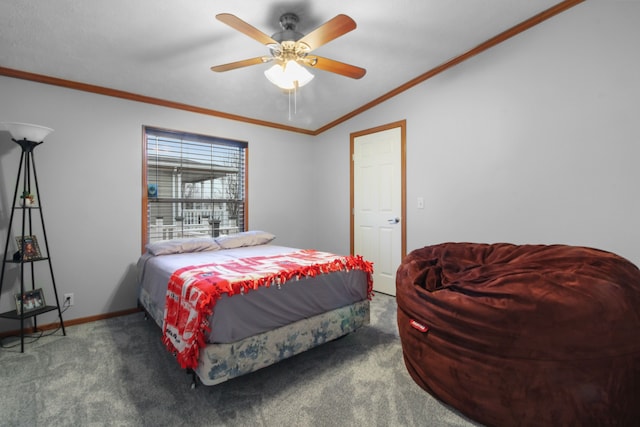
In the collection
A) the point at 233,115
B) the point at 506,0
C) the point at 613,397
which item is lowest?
the point at 613,397

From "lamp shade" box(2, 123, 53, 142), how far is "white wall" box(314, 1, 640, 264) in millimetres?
3451

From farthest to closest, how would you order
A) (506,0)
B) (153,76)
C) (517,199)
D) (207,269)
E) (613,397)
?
(153,76) < (517,199) < (506,0) < (207,269) < (613,397)

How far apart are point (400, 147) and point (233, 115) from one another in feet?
7.03

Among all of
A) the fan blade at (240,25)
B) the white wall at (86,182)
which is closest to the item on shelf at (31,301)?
the white wall at (86,182)

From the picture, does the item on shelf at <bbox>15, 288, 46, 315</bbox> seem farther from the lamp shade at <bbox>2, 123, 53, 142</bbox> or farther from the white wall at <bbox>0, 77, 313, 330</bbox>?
the lamp shade at <bbox>2, 123, 53, 142</bbox>

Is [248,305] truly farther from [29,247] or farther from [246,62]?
[29,247]

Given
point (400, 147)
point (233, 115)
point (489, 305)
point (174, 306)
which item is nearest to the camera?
point (489, 305)

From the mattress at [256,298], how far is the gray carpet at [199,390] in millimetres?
336

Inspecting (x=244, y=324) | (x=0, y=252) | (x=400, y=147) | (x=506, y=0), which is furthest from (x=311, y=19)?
(x=0, y=252)

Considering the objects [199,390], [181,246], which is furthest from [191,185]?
[199,390]

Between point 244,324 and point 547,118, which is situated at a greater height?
point 547,118

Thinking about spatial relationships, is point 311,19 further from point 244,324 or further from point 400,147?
point 244,324

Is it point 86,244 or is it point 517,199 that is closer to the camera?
point 517,199

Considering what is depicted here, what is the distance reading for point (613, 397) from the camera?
1.23m
